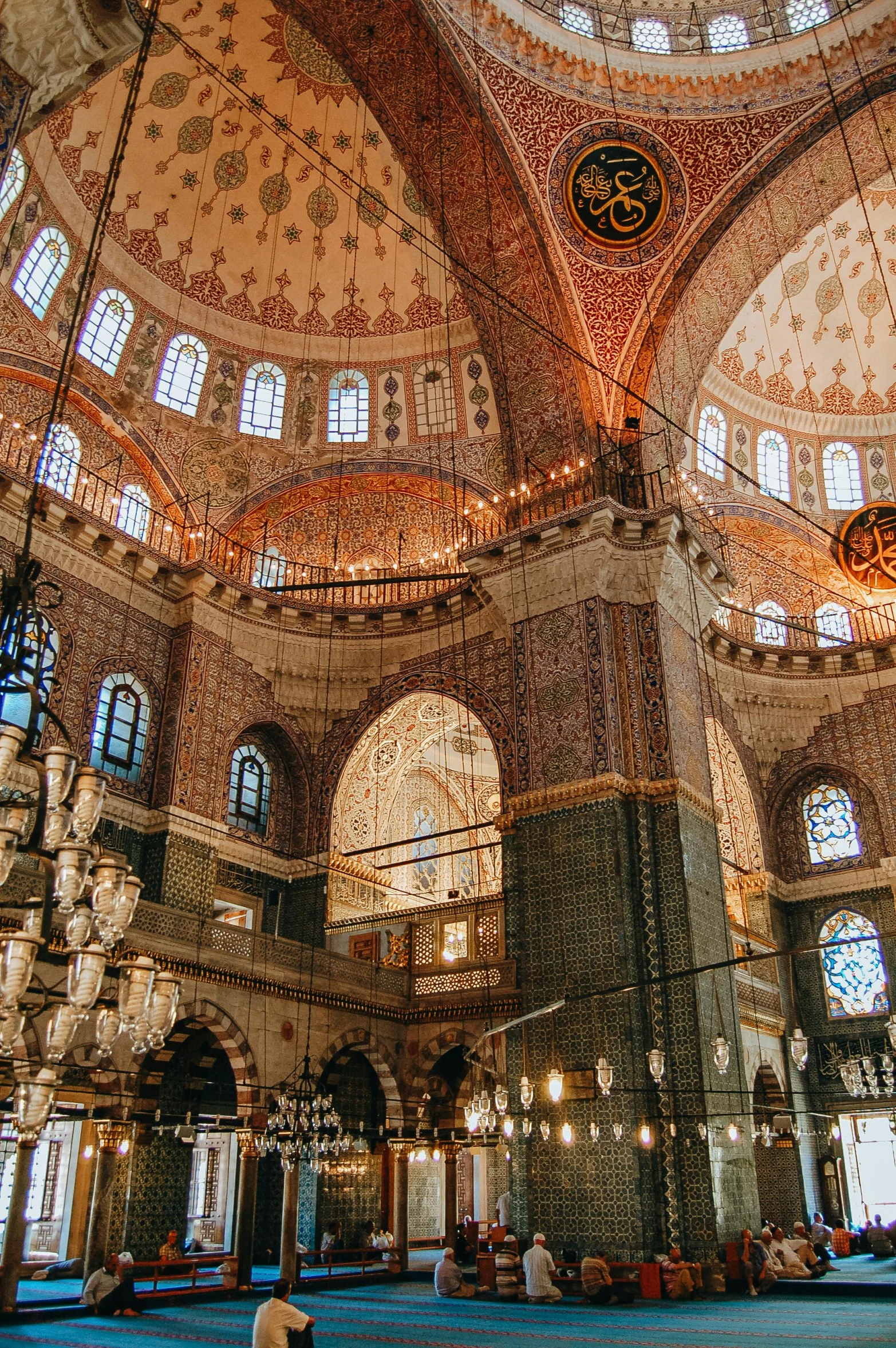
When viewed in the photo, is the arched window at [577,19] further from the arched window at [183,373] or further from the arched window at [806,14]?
the arched window at [183,373]

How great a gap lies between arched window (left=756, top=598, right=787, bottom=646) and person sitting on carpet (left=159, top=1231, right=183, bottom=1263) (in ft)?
38.1

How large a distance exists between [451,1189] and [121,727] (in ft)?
22.8

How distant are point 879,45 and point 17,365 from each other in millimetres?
11401

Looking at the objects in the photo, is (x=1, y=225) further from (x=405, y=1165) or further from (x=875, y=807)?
(x=875, y=807)

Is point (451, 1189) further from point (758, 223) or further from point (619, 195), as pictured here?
point (758, 223)

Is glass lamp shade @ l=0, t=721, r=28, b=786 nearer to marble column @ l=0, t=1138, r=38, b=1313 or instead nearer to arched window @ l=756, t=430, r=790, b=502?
marble column @ l=0, t=1138, r=38, b=1313

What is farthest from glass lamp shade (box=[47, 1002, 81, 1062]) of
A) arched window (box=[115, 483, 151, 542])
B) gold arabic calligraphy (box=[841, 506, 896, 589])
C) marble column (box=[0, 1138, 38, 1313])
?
gold arabic calligraphy (box=[841, 506, 896, 589])

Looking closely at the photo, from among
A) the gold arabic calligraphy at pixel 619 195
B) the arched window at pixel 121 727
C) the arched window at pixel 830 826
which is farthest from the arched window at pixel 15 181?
the arched window at pixel 830 826

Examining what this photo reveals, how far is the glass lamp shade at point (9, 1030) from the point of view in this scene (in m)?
4.49

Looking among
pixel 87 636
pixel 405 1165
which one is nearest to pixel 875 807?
pixel 405 1165

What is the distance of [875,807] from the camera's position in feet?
51.0

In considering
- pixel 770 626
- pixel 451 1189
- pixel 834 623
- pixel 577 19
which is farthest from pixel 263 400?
pixel 451 1189

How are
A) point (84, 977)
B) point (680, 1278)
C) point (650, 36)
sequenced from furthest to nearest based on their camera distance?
point (650, 36) < point (680, 1278) < point (84, 977)

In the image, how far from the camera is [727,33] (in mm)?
14094
